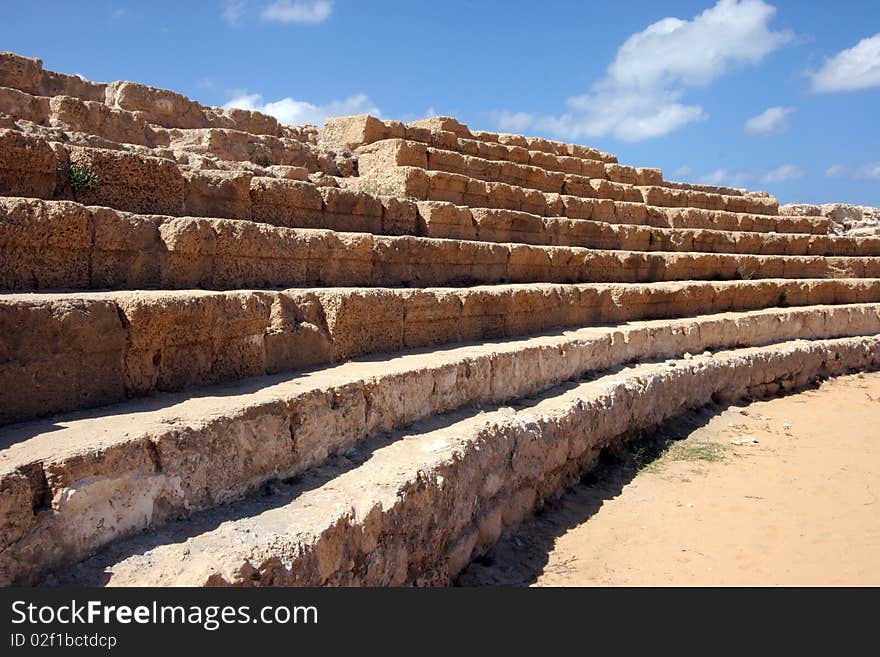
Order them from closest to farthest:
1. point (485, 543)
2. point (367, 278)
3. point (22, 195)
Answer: point (22, 195) < point (485, 543) < point (367, 278)

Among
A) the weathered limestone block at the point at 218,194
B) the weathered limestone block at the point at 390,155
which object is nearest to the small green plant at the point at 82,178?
the weathered limestone block at the point at 218,194

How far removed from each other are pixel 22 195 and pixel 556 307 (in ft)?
17.8

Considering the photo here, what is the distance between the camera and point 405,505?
3.63m

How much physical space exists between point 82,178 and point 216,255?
0.91 metres

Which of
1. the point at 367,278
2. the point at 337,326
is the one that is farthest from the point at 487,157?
the point at 337,326

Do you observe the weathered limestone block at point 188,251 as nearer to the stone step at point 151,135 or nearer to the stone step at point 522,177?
the stone step at point 151,135

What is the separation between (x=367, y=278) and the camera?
5.68 m

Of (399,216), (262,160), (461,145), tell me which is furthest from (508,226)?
→ (262,160)

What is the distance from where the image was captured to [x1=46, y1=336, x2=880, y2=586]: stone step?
2.65 meters

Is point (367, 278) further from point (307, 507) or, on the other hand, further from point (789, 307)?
point (789, 307)

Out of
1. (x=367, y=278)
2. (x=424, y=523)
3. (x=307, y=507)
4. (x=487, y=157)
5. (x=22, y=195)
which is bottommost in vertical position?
(x=424, y=523)

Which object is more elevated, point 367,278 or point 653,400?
point 367,278

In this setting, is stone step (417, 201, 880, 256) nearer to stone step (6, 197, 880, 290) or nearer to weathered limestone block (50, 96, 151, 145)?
stone step (6, 197, 880, 290)

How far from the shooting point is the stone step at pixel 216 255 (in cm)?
347
